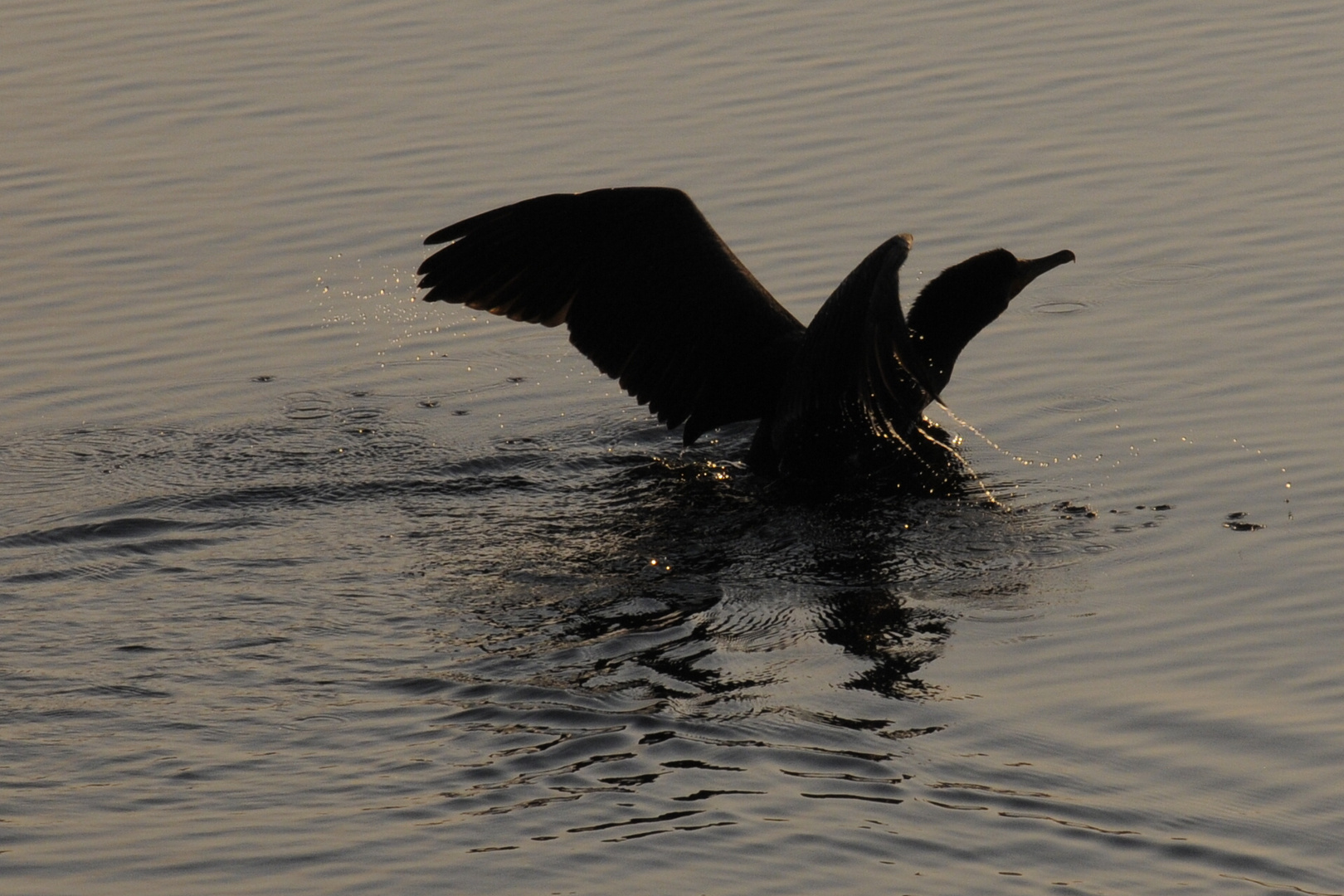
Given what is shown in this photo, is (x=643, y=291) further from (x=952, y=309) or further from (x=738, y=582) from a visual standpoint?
(x=738, y=582)

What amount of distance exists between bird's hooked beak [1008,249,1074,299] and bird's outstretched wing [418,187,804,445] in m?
1.01

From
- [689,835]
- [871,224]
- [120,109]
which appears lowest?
[689,835]

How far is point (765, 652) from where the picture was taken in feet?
22.3

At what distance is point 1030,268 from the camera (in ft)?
30.3

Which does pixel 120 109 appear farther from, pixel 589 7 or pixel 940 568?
pixel 940 568

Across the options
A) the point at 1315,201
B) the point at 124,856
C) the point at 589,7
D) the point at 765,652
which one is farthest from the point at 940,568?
the point at 589,7

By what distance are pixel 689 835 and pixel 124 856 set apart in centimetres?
143

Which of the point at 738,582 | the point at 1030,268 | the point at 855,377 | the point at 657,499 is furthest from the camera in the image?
the point at 1030,268

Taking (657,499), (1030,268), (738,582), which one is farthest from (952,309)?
(738,582)

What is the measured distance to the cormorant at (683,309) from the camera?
8.85 meters

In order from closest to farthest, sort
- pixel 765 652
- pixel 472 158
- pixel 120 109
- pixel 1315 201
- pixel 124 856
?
pixel 124 856
pixel 765 652
pixel 1315 201
pixel 472 158
pixel 120 109

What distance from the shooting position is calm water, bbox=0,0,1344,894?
5.56 m

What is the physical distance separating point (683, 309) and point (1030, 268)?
5.19ft

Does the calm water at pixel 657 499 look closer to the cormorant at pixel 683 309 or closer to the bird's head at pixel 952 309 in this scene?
the cormorant at pixel 683 309
